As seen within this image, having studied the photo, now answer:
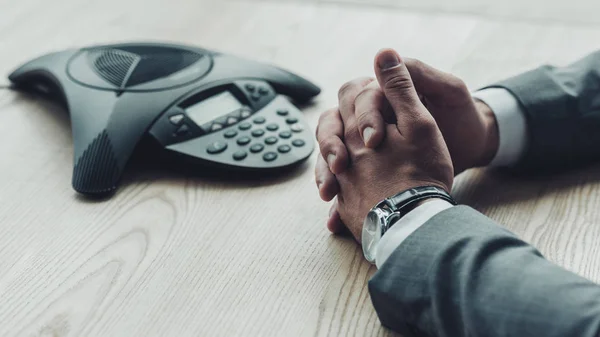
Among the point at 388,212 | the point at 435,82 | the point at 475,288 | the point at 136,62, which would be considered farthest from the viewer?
the point at 136,62

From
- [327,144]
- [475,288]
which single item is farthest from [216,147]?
[475,288]

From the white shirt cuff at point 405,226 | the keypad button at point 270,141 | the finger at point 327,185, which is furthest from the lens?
the keypad button at point 270,141

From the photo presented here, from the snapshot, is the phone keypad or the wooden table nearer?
the wooden table

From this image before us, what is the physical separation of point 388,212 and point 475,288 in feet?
0.42

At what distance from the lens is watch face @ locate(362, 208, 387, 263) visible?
2.26 feet

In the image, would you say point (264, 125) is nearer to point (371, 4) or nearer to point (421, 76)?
point (421, 76)

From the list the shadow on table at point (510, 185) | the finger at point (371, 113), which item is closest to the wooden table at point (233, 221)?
the shadow on table at point (510, 185)

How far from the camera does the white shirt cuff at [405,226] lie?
2.21 feet

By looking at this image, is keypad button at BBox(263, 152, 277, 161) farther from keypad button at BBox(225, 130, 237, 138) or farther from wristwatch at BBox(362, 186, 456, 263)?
wristwatch at BBox(362, 186, 456, 263)

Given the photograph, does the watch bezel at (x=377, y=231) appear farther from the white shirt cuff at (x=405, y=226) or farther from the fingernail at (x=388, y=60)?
the fingernail at (x=388, y=60)

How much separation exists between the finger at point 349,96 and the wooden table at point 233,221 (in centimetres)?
9

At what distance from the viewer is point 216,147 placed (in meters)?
0.87

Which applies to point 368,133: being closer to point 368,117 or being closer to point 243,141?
point 368,117

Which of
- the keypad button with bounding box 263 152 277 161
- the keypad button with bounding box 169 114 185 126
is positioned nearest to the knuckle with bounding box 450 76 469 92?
the keypad button with bounding box 263 152 277 161
